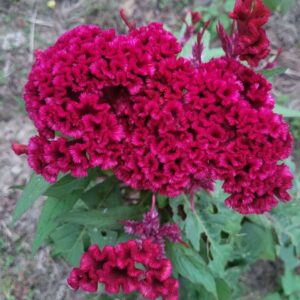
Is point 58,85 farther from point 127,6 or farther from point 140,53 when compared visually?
point 127,6

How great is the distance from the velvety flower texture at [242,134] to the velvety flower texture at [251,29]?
0.12 meters

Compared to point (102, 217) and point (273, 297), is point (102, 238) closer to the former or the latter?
point (102, 217)

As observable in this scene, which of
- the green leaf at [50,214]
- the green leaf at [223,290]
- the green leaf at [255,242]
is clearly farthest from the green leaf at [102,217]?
the green leaf at [255,242]

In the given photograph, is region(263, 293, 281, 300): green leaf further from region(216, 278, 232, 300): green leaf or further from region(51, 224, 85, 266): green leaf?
region(51, 224, 85, 266): green leaf

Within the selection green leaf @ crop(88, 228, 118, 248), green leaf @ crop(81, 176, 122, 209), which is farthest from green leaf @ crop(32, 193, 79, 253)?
green leaf @ crop(88, 228, 118, 248)

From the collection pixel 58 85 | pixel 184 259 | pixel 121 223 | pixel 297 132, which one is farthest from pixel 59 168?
pixel 297 132

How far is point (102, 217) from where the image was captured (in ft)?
6.39

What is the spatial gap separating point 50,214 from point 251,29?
1.12 metres

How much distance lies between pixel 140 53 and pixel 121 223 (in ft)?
2.17

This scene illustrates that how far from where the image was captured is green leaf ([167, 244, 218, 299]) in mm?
2072

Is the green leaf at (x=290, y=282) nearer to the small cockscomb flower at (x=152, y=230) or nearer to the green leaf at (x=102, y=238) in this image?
the green leaf at (x=102, y=238)

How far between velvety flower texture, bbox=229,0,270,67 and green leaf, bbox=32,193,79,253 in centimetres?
95

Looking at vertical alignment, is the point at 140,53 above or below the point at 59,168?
above

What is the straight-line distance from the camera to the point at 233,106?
1.65m
